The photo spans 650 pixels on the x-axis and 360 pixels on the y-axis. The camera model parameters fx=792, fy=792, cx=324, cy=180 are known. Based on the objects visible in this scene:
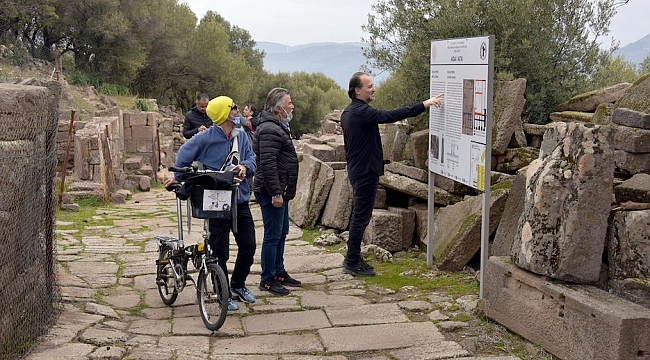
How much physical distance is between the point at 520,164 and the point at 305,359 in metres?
4.16

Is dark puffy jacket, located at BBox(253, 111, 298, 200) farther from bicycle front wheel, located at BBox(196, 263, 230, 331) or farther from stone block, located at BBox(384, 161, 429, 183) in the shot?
stone block, located at BBox(384, 161, 429, 183)

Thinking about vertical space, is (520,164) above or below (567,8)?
below

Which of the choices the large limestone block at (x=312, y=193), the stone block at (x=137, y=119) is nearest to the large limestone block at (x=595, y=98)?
the large limestone block at (x=312, y=193)

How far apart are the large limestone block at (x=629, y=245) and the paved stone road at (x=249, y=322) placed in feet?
3.70

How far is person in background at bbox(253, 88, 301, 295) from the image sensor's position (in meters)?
7.63

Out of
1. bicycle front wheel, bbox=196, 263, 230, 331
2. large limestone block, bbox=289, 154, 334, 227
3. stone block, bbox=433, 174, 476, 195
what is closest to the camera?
bicycle front wheel, bbox=196, 263, 230, 331

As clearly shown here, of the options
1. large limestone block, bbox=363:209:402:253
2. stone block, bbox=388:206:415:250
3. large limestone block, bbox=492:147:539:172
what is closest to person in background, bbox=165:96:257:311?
large limestone block, bbox=363:209:402:253

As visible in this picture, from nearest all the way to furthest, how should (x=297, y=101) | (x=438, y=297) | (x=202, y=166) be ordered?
(x=202, y=166) → (x=438, y=297) → (x=297, y=101)

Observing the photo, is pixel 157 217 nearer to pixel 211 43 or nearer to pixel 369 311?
pixel 369 311

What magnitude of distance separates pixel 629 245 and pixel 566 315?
68 centimetres

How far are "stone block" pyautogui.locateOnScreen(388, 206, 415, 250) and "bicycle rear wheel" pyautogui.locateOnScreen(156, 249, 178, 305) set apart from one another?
10.8 ft

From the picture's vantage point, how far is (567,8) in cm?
1152

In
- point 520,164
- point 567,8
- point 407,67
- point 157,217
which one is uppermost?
point 567,8

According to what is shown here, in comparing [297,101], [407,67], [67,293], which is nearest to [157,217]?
[407,67]
